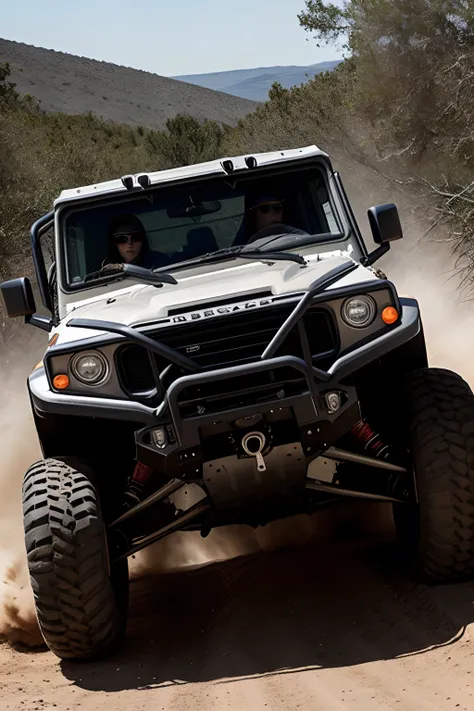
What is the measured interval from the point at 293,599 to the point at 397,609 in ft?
2.59

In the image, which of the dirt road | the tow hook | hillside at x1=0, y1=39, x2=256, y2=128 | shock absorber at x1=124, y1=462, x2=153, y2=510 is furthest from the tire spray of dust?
hillside at x1=0, y1=39, x2=256, y2=128

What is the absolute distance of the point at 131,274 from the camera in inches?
250

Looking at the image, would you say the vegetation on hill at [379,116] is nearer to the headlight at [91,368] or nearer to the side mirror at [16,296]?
the side mirror at [16,296]

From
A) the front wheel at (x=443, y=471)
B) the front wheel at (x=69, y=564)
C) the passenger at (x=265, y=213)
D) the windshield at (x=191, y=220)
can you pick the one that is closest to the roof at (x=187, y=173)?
the windshield at (x=191, y=220)

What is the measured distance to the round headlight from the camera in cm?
531

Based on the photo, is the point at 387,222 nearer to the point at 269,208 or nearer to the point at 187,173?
the point at 269,208

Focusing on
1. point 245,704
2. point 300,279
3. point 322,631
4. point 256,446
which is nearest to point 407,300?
point 300,279

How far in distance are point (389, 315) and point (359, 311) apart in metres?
0.14

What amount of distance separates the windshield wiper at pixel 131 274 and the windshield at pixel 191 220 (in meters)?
0.08

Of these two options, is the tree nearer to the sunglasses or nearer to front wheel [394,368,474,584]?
the sunglasses

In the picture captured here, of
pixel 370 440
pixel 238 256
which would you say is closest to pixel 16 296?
pixel 238 256

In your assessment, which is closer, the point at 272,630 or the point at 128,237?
the point at 272,630

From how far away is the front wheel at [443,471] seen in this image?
527cm

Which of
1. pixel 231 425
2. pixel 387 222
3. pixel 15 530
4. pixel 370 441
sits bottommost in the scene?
pixel 15 530
